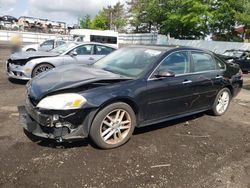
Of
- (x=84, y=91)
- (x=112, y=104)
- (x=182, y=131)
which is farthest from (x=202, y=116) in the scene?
(x=84, y=91)

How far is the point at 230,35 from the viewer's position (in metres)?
37.1

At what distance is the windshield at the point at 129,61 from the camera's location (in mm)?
4718

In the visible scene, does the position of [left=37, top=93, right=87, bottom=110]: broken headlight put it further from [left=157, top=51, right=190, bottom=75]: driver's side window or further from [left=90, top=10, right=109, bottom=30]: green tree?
[left=90, top=10, right=109, bottom=30]: green tree

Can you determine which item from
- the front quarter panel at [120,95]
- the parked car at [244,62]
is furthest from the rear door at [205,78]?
the parked car at [244,62]

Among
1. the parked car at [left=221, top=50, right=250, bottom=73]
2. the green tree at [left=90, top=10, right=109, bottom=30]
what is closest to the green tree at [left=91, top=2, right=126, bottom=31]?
the green tree at [left=90, top=10, right=109, bottom=30]

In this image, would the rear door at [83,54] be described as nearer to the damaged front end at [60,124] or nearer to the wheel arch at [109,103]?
the wheel arch at [109,103]

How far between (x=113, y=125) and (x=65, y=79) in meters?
0.98

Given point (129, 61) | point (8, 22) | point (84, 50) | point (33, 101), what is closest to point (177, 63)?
point (129, 61)

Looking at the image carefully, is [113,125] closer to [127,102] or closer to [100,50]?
[127,102]

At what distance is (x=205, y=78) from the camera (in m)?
5.51

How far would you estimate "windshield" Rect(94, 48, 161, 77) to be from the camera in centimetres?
472

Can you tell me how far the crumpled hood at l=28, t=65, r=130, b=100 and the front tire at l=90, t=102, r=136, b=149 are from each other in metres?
0.47

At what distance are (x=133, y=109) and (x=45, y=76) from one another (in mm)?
1517

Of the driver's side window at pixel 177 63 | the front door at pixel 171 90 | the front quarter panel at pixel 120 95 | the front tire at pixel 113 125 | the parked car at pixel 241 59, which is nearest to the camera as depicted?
the front quarter panel at pixel 120 95
